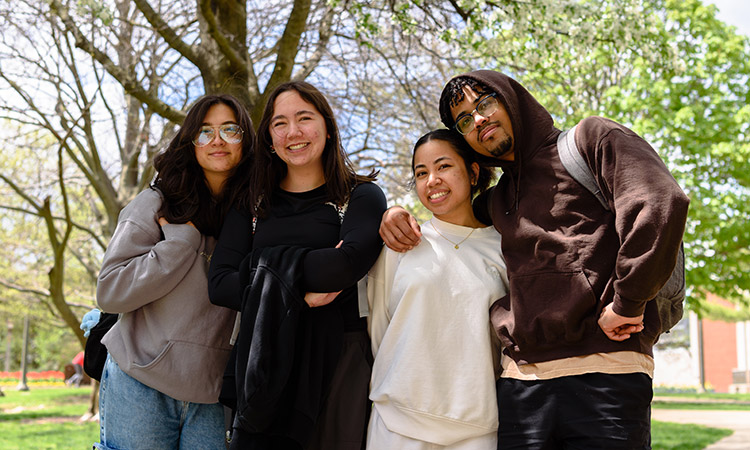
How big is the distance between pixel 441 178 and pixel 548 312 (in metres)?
0.74

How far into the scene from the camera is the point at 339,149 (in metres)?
2.98

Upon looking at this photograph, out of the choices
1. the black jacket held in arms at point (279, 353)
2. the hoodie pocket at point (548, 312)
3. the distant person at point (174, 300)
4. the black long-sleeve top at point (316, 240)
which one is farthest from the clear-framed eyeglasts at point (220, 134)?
the hoodie pocket at point (548, 312)

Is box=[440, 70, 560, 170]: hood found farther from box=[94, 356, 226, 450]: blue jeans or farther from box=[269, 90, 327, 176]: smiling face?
box=[94, 356, 226, 450]: blue jeans

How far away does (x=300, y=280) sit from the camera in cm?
259

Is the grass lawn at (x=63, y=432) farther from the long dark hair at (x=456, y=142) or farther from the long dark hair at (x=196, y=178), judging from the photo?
the long dark hair at (x=456, y=142)

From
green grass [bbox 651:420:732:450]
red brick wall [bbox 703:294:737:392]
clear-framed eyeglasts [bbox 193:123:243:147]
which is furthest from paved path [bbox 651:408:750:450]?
red brick wall [bbox 703:294:737:392]

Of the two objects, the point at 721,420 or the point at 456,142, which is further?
the point at 721,420

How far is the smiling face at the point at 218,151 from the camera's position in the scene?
3082mm

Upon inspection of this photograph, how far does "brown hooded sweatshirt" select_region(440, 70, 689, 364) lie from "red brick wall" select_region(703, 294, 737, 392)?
3315cm

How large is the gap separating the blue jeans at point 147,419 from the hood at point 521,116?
171 cm

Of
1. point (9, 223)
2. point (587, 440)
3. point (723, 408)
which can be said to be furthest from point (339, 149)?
point (9, 223)

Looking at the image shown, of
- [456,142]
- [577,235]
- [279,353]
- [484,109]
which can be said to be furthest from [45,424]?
[577,235]

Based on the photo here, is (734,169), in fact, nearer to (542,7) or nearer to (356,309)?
(542,7)

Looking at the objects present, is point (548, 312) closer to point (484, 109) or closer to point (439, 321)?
point (439, 321)
